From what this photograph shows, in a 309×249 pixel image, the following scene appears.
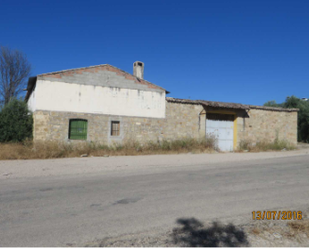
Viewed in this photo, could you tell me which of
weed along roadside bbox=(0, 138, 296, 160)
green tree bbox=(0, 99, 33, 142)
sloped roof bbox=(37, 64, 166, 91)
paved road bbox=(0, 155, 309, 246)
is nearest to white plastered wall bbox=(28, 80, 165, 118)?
sloped roof bbox=(37, 64, 166, 91)

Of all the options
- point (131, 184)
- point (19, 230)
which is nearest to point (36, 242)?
point (19, 230)

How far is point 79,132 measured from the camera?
14.6 meters

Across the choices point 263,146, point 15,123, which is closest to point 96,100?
point 15,123

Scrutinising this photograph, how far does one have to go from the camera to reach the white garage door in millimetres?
17423

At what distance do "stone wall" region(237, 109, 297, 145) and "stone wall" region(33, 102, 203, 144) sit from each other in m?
3.52

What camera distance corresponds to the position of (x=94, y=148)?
14156 mm

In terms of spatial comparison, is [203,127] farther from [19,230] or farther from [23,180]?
[19,230]

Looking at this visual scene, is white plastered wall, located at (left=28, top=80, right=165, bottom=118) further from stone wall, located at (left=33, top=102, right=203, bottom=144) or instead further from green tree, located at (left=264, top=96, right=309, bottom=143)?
green tree, located at (left=264, top=96, right=309, bottom=143)

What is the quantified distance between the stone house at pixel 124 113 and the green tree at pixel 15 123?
0.93m

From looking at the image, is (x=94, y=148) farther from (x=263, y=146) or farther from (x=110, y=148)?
(x=263, y=146)

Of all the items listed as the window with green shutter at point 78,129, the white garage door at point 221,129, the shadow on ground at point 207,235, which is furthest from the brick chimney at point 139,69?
the shadow on ground at point 207,235

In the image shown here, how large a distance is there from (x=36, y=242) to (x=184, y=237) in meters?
1.99
